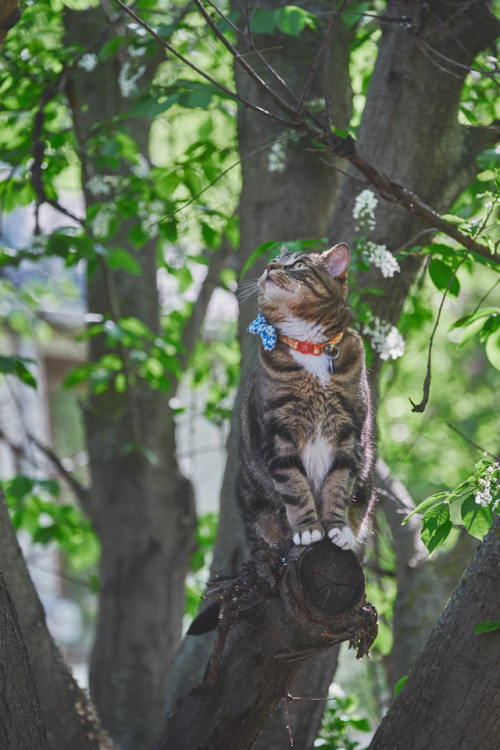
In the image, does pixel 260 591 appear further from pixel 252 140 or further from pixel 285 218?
pixel 252 140

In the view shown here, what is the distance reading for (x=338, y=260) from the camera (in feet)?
9.52

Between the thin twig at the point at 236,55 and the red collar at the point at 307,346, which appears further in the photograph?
the red collar at the point at 307,346

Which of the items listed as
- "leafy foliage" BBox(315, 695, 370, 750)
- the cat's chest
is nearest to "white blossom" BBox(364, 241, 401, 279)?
the cat's chest

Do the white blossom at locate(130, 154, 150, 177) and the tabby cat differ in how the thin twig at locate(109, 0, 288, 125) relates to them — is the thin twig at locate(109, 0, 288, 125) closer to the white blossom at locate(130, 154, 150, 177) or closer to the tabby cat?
the tabby cat

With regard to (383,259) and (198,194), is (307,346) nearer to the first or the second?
(383,259)

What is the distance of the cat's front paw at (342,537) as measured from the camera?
2508 millimetres

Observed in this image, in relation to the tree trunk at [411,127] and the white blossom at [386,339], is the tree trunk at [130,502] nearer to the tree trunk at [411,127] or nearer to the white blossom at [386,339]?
the tree trunk at [411,127]

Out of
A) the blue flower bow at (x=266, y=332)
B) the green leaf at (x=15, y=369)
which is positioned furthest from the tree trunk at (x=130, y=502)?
the blue flower bow at (x=266, y=332)

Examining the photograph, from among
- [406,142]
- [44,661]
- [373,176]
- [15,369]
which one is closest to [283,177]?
[406,142]

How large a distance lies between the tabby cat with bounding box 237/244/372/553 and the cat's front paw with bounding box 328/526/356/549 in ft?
0.08

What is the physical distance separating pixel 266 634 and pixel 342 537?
39cm

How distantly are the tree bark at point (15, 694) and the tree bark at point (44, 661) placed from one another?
0.53 m

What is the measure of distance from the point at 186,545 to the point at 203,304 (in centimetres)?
158

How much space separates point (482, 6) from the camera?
3.57m
